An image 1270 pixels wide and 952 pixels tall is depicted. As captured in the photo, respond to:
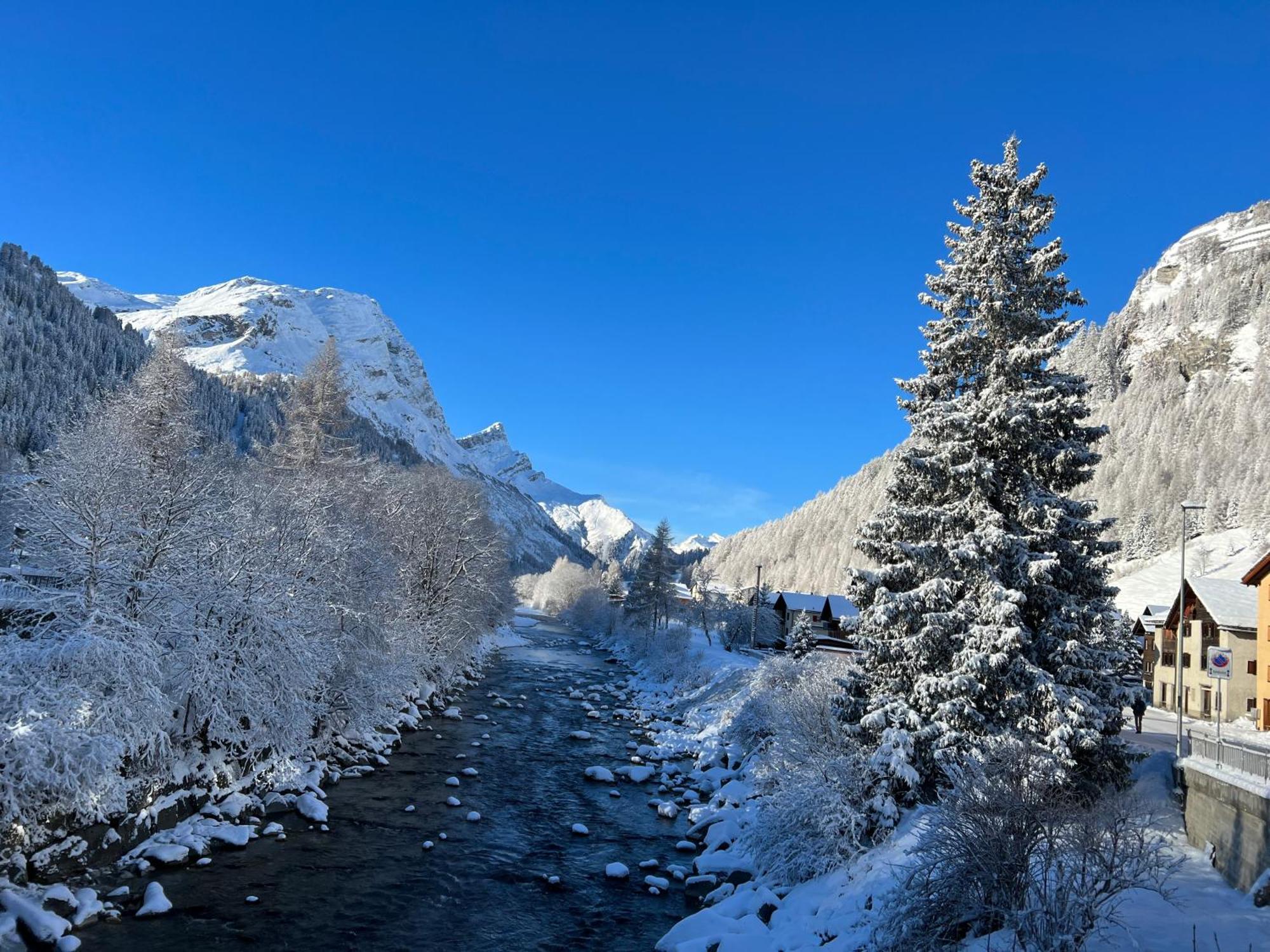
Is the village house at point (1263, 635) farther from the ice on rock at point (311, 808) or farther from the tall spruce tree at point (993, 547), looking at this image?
the ice on rock at point (311, 808)

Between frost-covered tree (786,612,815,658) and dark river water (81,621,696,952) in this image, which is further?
frost-covered tree (786,612,815,658)

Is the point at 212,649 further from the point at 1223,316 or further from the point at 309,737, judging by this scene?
the point at 1223,316

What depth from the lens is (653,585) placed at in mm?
79312

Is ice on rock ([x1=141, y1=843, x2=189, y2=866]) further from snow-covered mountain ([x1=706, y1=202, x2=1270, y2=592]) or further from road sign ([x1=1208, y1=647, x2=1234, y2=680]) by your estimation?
snow-covered mountain ([x1=706, y1=202, x2=1270, y2=592])

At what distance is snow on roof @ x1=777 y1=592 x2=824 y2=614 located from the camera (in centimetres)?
8331

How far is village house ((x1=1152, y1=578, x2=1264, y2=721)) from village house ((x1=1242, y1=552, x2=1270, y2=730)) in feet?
16.3

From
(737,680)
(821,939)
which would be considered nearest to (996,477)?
(821,939)

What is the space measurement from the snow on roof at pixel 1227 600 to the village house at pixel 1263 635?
10.2m

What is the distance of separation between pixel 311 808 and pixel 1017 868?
1977cm

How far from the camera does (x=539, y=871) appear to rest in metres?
18.7

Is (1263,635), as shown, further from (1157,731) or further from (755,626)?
(755,626)

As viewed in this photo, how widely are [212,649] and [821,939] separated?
17550mm

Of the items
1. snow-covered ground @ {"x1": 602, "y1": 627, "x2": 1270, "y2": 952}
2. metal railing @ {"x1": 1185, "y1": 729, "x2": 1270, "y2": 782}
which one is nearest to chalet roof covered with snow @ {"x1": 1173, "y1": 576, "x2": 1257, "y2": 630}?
snow-covered ground @ {"x1": 602, "y1": 627, "x2": 1270, "y2": 952}

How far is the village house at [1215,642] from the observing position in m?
41.6
